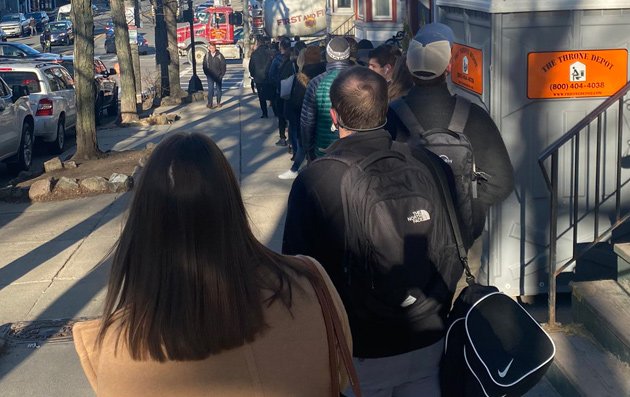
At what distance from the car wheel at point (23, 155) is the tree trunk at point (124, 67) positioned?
19.3 ft

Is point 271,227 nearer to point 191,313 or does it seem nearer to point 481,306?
point 481,306

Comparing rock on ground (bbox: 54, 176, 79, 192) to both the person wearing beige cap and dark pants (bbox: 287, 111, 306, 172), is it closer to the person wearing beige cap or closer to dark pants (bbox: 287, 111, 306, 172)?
dark pants (bbox: 287, 111, 306, 172)

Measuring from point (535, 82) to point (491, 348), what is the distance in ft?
11.0

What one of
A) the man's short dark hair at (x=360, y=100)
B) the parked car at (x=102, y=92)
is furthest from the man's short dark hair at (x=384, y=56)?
the parked car at (x=102, y=92)

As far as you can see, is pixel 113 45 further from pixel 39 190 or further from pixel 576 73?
pixel 576 73

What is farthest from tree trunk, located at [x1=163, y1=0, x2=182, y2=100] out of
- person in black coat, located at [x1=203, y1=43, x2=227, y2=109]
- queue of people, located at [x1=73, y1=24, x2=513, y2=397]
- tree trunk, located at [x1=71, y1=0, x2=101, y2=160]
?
queue of people, located at [x1=73, y1=24, x2=513, y2=397]

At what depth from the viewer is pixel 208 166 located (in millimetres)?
2113

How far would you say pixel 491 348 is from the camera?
2.88 metres

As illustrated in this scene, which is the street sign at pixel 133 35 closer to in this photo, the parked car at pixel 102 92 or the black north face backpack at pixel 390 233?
the parked car at pixel 102 92

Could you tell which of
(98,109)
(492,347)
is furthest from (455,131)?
(98,109)

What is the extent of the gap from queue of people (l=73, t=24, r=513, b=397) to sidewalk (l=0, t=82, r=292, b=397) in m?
0.47

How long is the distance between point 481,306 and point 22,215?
8824 mm

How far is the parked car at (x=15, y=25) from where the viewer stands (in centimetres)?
5994

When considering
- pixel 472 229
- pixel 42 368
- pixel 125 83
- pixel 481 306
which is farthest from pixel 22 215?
pixel 125 83
